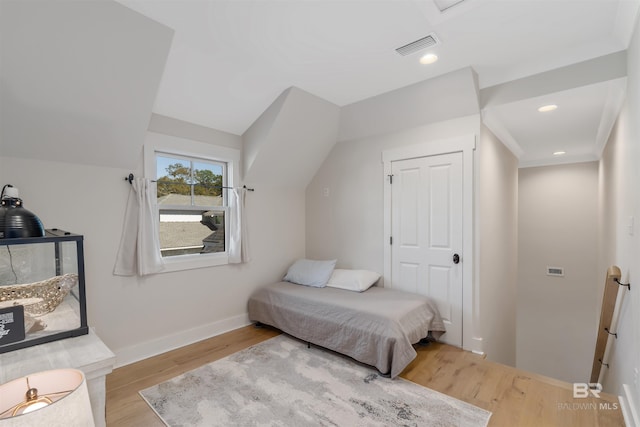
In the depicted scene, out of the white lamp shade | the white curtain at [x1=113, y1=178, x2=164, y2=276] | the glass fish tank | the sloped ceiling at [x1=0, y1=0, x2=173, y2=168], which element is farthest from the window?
the white lamp shade

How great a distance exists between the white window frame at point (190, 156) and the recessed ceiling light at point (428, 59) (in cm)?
221

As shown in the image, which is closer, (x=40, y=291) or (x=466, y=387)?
(x=40, y=291)

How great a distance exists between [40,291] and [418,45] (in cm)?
285

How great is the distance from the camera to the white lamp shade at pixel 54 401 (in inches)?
28.5

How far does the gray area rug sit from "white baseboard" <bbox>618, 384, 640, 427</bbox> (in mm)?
769

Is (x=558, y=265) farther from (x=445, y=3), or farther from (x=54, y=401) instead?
(x=54, y=401)

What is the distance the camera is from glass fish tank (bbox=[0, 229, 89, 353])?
1.37 m

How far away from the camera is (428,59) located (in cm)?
247

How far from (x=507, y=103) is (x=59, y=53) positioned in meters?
3.48

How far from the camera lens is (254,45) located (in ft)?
7.57

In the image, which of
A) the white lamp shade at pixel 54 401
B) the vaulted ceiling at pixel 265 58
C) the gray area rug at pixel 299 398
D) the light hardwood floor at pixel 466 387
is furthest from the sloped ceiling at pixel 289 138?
the white lamp shade at pixel 54 401

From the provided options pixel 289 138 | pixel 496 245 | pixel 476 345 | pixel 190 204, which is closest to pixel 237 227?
pixel 190 204

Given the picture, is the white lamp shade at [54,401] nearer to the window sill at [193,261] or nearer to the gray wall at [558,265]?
the window sill at [193,261]

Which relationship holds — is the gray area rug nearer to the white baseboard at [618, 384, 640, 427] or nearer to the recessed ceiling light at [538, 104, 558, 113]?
the white baseboard at [618, 384, 640, 427]
